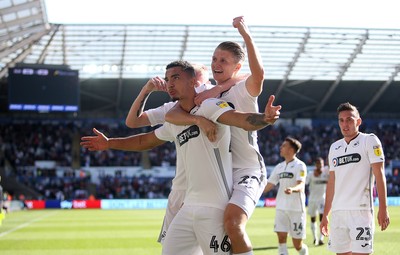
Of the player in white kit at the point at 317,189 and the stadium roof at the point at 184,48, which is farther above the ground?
the stadium roof at the point at 184,48

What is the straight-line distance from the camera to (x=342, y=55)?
46.9m

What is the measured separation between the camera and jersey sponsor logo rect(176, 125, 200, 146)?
562 centimetres

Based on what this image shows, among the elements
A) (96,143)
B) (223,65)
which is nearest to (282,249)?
(96,143)

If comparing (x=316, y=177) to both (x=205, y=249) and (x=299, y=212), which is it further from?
(x=205, y=249)

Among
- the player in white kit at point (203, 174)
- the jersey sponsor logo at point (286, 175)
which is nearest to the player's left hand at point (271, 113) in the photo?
the player in white kit at point (203, 174)

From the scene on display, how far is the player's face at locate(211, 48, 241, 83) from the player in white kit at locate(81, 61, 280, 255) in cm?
30

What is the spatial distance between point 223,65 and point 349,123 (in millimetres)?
2116

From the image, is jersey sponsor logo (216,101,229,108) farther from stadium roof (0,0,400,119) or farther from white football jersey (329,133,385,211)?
stadium roof (0,0,400,119)

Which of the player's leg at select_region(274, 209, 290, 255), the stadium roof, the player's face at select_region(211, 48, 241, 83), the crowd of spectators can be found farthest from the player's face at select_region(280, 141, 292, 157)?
the crowd of spectators

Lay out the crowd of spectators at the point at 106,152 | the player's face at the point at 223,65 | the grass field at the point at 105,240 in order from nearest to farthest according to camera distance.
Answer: the player's face at the point at 223,65 < the grass field at the point at 105,240 < the crowd of spectators at the point at 106,152

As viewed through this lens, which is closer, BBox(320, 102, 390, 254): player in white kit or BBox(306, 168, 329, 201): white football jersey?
BBox(320, 102, 390, 254): player in white kit

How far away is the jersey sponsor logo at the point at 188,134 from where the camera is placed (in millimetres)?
5617

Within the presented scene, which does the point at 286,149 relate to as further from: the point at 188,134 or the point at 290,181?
the point at 188,134

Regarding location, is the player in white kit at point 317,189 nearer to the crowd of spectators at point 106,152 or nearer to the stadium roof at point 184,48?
the stadium roof at point 184,48
